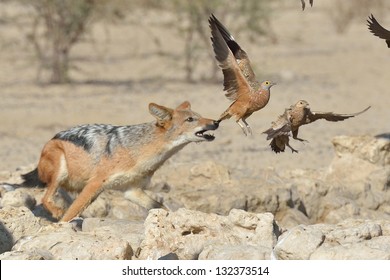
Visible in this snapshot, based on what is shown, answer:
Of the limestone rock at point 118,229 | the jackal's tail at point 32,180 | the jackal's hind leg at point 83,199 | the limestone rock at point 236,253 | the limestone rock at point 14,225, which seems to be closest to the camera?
the limestone rock at point 236,253

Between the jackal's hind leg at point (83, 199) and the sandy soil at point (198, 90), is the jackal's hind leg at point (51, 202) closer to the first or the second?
the jackal's hind leg at point (83, 199)

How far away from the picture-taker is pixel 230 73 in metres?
6.73

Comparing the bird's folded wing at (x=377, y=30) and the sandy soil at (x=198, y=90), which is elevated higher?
the bird's folded wing at (x=377, y=30)

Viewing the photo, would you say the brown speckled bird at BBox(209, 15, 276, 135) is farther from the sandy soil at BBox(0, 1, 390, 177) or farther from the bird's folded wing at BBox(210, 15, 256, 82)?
the sandy soil at BBox(0, 1, 390, 177)

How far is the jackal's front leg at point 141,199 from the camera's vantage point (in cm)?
858

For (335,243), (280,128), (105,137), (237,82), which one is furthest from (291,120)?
(105,137)

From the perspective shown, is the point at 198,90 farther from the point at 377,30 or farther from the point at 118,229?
the point at 118,229

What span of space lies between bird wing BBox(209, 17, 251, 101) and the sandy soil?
13.3 ft

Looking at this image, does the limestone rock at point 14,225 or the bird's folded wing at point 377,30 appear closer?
the limestone rock at point 14,225

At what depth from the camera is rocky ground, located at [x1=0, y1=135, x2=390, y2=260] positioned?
646cm

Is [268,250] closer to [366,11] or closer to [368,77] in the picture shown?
[368,77]

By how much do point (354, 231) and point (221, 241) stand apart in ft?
2.71

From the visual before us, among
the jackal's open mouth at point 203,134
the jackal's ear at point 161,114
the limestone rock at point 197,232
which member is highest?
the jackal's ear at point 161,114

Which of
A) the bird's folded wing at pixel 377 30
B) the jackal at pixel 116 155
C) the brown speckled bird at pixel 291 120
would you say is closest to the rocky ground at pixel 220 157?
the jackal at pixel 116 155
